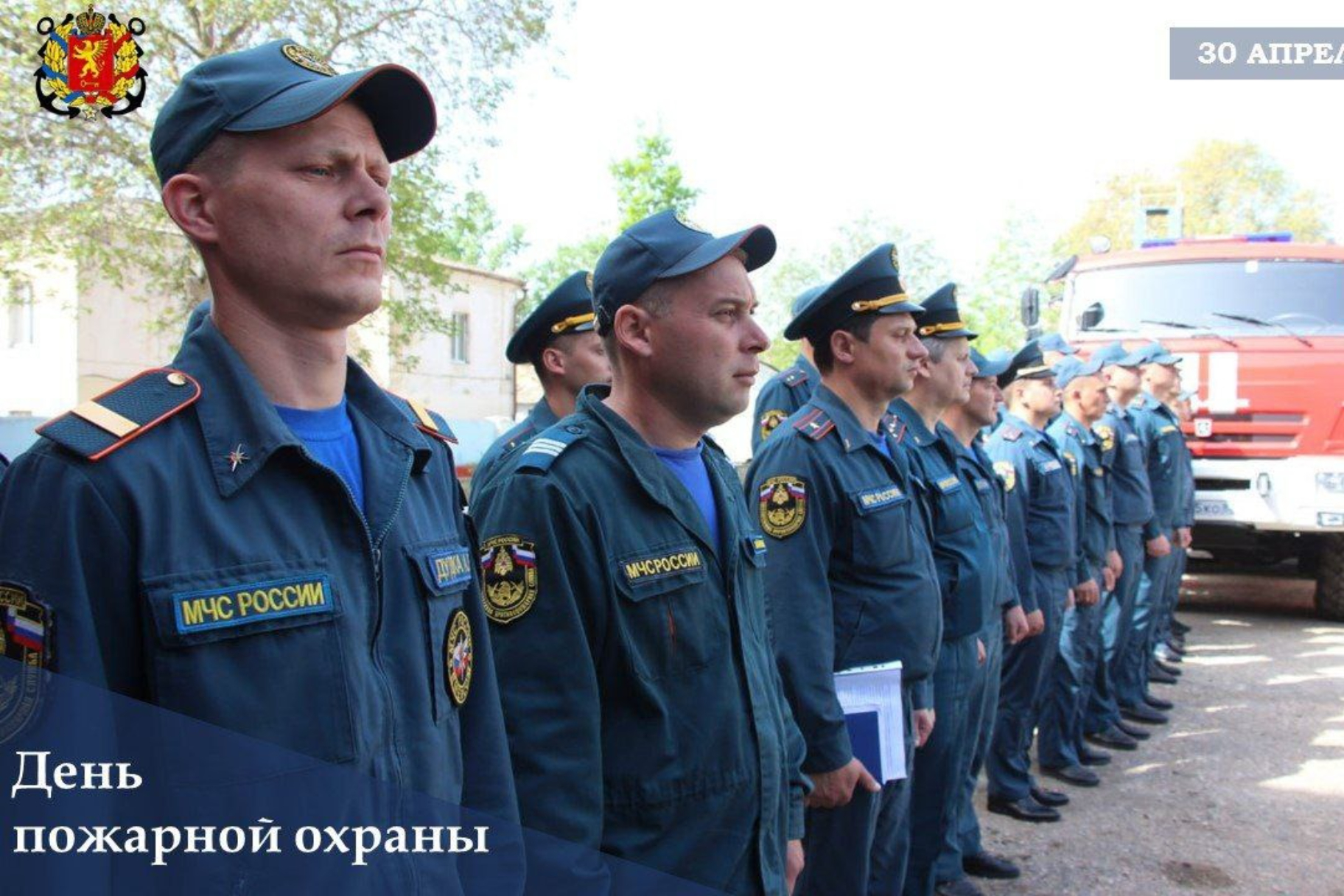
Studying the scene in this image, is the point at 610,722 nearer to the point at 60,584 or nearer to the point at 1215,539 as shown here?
the point at 60,584

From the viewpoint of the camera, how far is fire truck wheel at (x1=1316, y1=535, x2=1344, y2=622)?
9492 mm

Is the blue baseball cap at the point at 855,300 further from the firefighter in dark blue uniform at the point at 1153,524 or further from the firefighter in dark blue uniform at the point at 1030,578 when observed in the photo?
the firefighter in dark blue uniform at the point at 1153,524

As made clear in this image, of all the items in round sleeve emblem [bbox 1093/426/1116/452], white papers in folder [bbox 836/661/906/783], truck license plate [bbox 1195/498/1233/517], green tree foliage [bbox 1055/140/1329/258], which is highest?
green tree foliage [bbox 1055/140/1329/258]

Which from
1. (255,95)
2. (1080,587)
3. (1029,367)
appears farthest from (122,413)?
(1080,587)

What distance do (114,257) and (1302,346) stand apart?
1513cm

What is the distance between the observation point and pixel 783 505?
307 cm

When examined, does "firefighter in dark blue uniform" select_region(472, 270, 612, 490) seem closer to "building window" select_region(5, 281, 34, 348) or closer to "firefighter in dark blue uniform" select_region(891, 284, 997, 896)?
"firefighter in dark blue uniform" select_region(891, 284, 997, 896)

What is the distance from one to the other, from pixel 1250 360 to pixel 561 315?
6930 mm

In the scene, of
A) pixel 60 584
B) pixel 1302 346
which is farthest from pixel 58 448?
pixel 1302 346

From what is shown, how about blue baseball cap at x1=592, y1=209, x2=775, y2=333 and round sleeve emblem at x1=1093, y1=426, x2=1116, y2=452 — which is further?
round sleeve emblem at x1=1093, y1=426, x2=1116, y2=452

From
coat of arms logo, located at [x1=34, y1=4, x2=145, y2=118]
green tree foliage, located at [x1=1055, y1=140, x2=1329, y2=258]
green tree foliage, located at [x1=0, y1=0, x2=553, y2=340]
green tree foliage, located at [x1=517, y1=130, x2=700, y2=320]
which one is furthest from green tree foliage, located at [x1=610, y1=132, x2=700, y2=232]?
green tree foliage, located at [x1=1055, y1=140, x2=1329, y2=258]

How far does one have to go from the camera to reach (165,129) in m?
1.47

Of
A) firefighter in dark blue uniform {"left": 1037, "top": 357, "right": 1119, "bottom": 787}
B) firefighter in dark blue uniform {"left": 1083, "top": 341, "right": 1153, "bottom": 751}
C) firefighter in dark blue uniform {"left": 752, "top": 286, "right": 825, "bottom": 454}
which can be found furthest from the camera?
firefighter in dark blue uniform {"left": 1083, "top": 341, "right": 1153, "bottom": 751}

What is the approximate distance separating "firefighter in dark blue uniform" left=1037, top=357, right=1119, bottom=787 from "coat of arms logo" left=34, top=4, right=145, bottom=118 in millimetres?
7625
